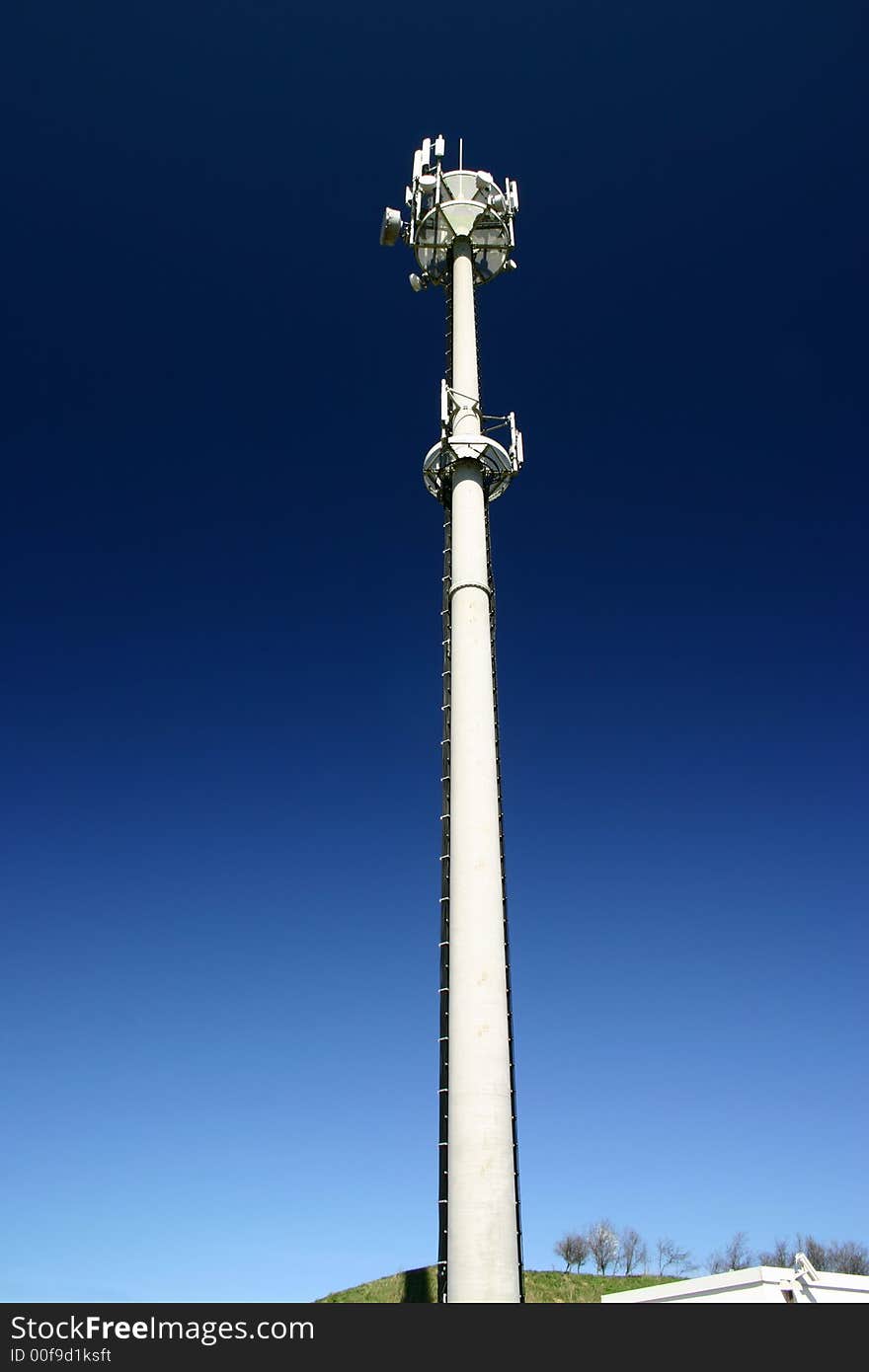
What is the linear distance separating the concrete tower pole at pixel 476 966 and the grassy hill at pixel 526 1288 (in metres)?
18.4

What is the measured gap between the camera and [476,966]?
38000 mm

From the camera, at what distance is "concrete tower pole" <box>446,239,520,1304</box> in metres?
33.5

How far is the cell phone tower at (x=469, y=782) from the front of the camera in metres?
34.1

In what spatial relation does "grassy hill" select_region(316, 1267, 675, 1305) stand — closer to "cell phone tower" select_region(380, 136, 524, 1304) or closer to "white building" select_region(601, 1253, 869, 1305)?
"cell phone tower" select_region(380, 136, 524, 1304)

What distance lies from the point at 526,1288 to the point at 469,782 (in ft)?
101

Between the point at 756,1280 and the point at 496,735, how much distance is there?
902 inches

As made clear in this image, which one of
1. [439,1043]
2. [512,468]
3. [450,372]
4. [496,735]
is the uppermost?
[450,372]

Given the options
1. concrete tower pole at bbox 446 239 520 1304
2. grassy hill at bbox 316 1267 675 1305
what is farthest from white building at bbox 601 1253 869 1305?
grassy hill at bbox 316 1267 675 1305

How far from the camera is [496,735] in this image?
145 feet

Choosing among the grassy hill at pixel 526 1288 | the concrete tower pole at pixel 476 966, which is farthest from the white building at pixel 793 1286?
the grassy hill at pixel 526 1288

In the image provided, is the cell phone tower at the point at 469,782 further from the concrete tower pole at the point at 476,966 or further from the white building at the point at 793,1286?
the white building at the point at 793,1286

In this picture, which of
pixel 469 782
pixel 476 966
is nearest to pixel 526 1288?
pixel 476 966
